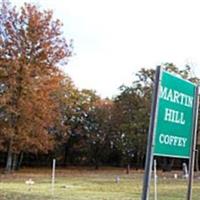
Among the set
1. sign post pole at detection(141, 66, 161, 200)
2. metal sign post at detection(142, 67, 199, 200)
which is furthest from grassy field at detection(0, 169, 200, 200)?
sign post pole at detection(141, 66, 161, 200)

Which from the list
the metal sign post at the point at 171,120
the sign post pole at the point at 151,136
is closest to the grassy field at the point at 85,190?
the metal sign post at the point at 171,120

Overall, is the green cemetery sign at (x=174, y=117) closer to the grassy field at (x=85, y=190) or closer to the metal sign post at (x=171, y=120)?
the metal sign post at (x=171, y=120)

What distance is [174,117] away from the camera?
462cm

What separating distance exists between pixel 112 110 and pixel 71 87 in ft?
17.3

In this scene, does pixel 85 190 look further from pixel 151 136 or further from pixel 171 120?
pixel 151 136

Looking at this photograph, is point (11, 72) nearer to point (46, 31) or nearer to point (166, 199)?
point (46, 31)

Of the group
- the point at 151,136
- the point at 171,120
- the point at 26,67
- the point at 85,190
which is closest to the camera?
the point at 151,136

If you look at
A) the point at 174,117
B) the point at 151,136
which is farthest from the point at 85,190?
the point at 151,136

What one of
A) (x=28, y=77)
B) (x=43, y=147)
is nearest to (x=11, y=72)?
(x=28, y=77)

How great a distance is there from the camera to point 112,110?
53.1 meters

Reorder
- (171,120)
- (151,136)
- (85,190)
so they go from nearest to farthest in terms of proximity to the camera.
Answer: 1. (151,136)
2. (171,120)
3. (85,190)

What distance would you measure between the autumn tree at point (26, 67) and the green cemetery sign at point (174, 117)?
99.1 ft

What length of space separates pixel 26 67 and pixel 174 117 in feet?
100

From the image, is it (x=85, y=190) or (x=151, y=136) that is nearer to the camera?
(x=151, y=136)
